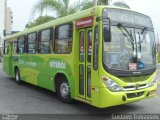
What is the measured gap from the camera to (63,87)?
32.1ft

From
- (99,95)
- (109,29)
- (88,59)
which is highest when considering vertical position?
(109,29)

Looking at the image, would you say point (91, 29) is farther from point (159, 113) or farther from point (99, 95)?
point (159, 113)

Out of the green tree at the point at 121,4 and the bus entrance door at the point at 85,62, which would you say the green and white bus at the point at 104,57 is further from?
the green tree at the point at 121,4

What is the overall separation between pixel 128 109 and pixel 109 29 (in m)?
2.61

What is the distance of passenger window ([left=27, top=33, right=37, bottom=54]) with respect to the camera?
41.1ft

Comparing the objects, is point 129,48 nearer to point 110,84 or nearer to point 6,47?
point 110,84

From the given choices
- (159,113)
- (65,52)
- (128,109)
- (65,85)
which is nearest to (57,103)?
(65,85)

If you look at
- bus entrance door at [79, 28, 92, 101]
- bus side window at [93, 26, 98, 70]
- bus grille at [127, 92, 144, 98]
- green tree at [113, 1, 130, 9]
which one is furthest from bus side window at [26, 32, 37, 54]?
green tree at [113, 1, 130, 9]

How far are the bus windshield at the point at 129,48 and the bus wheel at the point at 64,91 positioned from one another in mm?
2285

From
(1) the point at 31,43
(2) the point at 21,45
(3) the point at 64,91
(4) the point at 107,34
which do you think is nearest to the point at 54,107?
(3) the point at 64,91

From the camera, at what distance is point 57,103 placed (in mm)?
9812

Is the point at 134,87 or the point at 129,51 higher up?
the point at 129,51

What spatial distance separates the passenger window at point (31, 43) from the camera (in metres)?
12.5

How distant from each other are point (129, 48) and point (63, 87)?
9.15 ft
